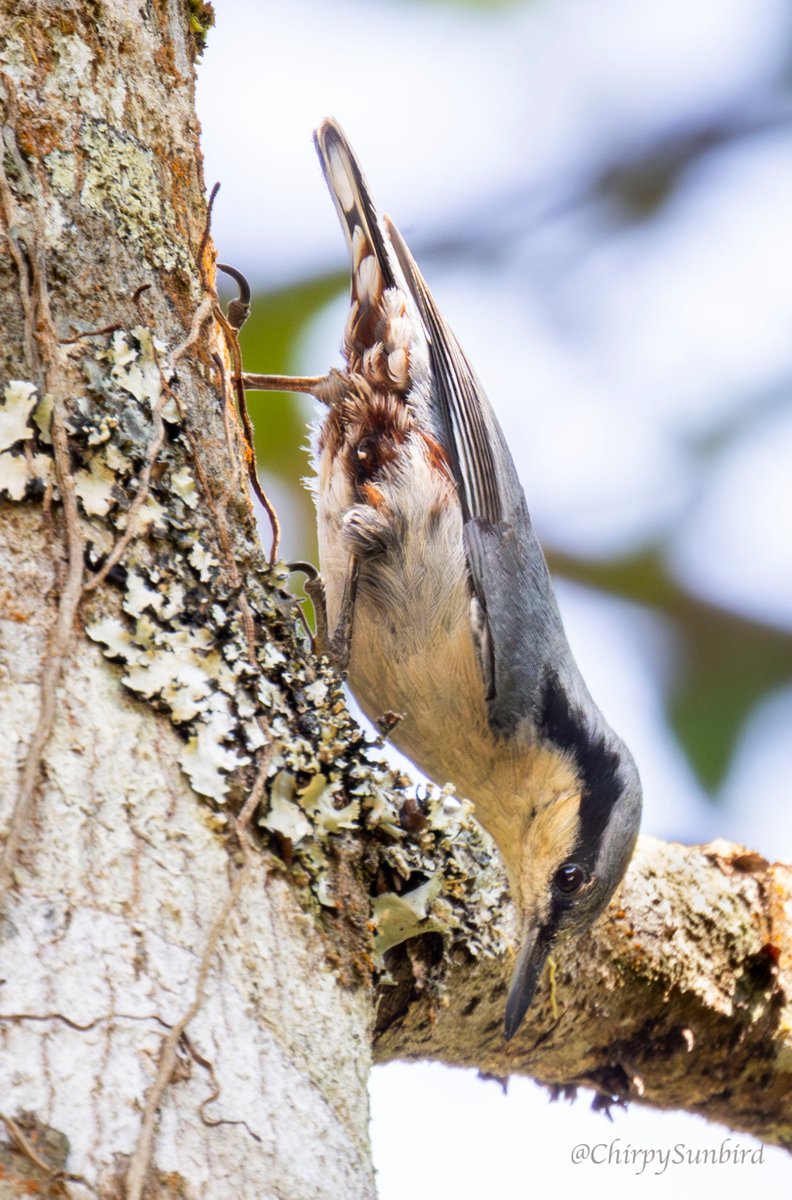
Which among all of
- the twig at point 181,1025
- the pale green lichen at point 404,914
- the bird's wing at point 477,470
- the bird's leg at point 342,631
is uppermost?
the bird's wing at point 477,470

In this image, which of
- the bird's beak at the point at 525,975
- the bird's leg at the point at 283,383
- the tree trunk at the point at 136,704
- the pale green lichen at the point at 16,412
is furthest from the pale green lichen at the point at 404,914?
the bird's leg at the point at 283,383

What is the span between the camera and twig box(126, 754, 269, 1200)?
43.0 inches

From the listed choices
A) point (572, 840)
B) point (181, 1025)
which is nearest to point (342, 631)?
point (572, 840)

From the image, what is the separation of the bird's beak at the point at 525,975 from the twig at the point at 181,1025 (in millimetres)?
1154

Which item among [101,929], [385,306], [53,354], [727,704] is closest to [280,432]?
[385,306]

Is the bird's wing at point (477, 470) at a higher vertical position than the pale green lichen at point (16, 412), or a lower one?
higher

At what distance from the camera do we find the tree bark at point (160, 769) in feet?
3.85

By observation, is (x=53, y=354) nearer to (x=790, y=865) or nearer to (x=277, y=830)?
(x=277, y=830)

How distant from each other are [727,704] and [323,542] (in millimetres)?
1949

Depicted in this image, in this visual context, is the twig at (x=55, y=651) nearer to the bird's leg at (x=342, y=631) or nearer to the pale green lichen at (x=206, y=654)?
the pale green lichen at (x=206, y=654)

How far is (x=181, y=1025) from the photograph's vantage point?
122 cm

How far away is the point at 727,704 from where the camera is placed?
4414 millimetres

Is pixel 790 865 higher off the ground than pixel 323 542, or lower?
lower

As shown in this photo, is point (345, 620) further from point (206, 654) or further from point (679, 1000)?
point (206, 654)
